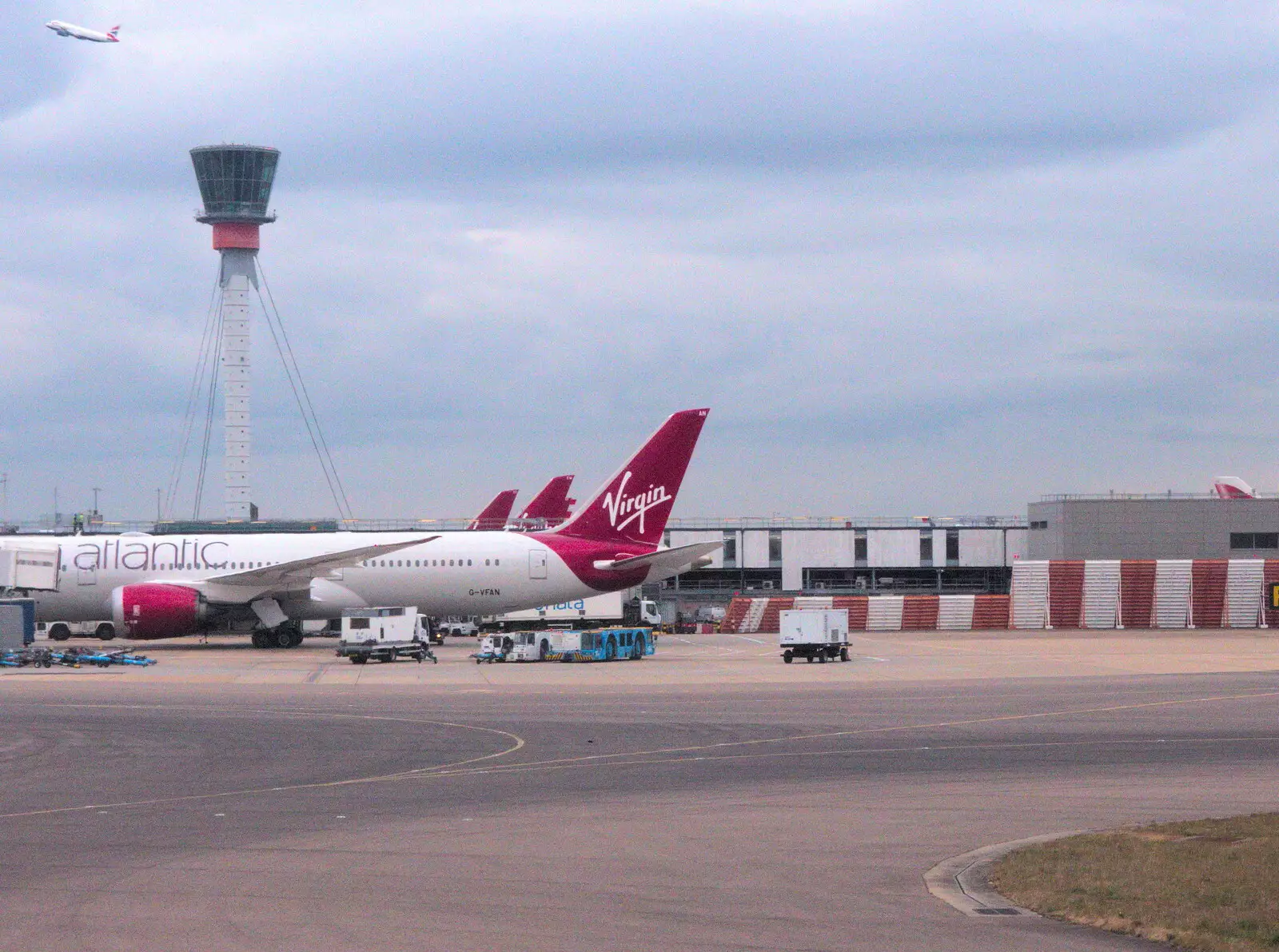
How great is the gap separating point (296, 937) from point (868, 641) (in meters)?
56.4

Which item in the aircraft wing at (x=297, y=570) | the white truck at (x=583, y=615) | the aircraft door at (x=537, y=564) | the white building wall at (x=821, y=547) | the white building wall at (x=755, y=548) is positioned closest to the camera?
the aircraft wing at (x=297, y=570)

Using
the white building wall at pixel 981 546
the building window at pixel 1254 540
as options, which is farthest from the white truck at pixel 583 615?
the building window at pixel 1254 540

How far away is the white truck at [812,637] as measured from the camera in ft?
175

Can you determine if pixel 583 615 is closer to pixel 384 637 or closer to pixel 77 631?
pixel 384 637

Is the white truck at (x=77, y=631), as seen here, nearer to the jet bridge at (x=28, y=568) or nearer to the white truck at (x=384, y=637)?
the jet bridge at (x=28, y=568)

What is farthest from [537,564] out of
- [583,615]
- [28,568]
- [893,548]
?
[893,548]

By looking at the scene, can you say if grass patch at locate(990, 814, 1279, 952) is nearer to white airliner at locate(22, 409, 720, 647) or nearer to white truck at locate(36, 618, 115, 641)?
white airliner at locate(22, 409, 720, 647)

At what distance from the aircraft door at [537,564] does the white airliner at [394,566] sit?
0.05 metres

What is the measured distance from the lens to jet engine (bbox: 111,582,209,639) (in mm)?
59156

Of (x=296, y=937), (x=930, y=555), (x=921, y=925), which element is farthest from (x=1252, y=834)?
(x=930, y=555)

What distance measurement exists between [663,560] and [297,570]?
15.1 m

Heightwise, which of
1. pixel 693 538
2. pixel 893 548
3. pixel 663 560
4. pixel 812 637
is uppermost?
pixel 693 538

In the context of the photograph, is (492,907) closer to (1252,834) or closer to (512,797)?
(512,797)

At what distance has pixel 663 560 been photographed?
6072cm
